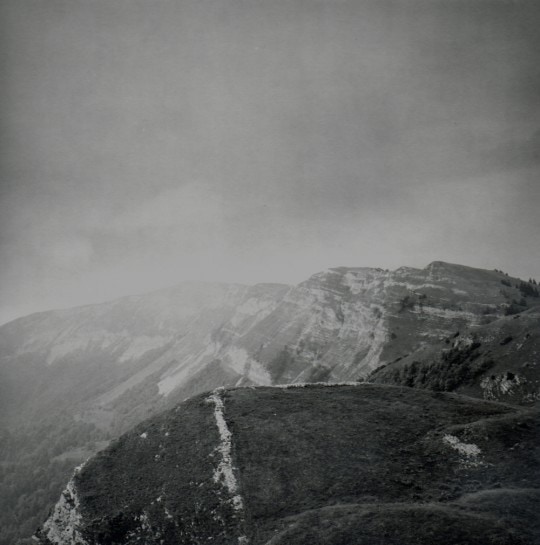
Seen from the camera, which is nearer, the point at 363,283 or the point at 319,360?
the point at 319,360

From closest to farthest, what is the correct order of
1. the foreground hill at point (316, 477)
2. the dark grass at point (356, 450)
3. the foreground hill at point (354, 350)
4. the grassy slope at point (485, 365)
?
the foreground hill at point (316, 477), the dark grass at point (356, 450), the grassy slope at point (485, 365), the foreground hill at point (354, 350)

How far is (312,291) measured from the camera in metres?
163

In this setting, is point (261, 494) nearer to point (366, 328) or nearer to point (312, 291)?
point (366, 328)

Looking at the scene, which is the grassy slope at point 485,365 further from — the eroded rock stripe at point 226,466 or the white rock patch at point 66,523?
the white rock patch at point 66,523

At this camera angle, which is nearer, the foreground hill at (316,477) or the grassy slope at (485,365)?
the foreground hill at (316,477)

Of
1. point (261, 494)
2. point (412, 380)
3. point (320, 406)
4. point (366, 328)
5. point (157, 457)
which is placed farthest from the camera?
point (366, 328)

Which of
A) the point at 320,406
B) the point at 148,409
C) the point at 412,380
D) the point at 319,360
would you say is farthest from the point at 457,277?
the point at 148,409

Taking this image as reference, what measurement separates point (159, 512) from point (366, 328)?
108 metres

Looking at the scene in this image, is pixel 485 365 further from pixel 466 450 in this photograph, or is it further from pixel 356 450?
pixel 356 450

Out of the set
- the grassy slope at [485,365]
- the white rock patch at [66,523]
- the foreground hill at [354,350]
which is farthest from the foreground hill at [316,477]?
the foreground hill at [354,350]

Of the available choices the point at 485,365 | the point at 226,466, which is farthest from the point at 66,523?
the point at 485,365

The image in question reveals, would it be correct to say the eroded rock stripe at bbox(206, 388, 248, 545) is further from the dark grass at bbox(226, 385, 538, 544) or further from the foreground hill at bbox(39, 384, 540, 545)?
the dark grass at bbox(226, 385, 538, 544)

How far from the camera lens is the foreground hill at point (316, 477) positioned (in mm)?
16438

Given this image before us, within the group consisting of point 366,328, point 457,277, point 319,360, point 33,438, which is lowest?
point 33,438
